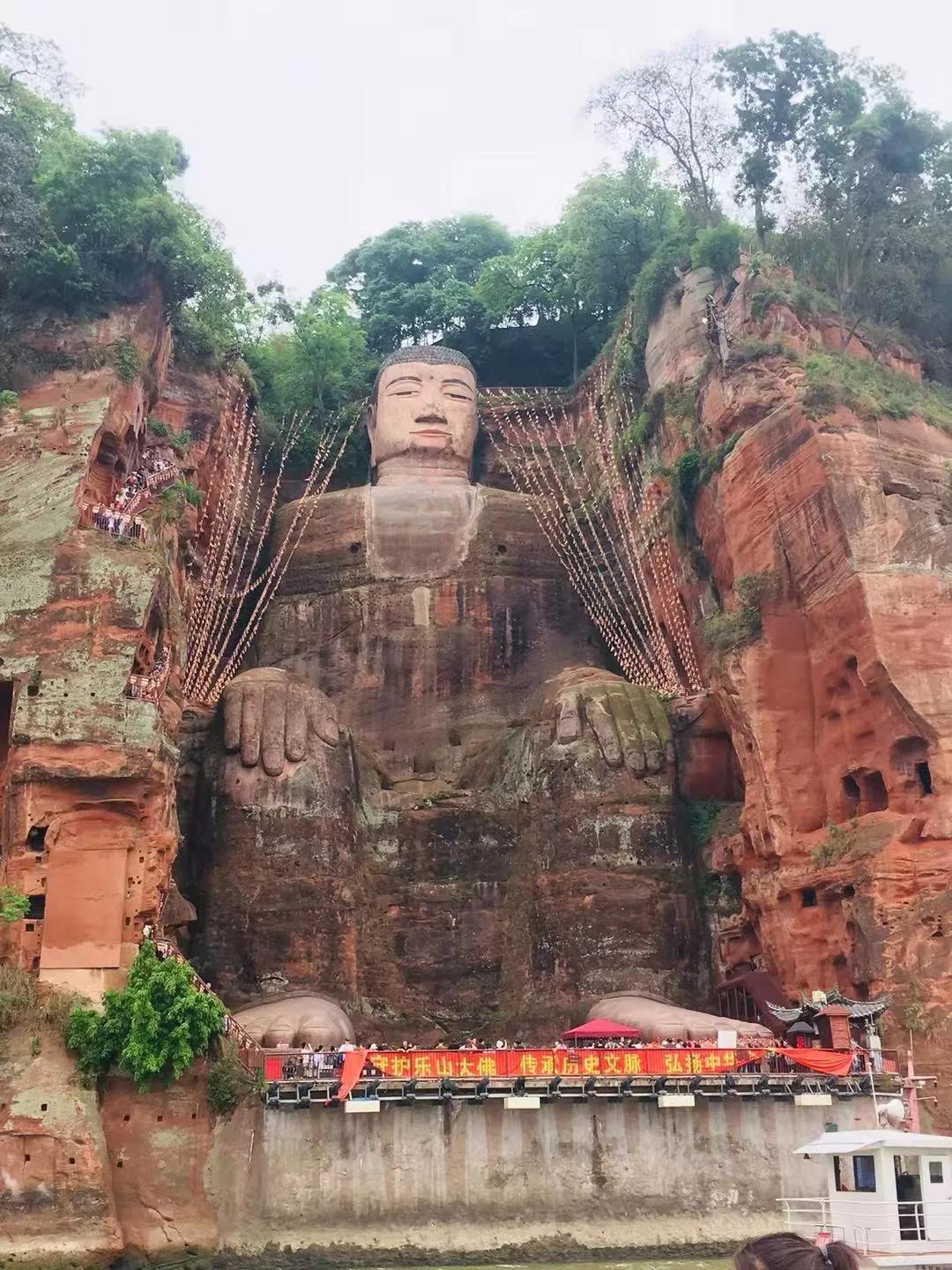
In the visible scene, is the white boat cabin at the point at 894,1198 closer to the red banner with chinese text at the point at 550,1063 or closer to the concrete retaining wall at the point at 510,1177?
the concrete retaining wall at the point at 510,1177

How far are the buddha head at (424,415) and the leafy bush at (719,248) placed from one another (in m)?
7.69

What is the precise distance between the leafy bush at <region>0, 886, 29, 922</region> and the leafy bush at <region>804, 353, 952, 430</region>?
1594 cm

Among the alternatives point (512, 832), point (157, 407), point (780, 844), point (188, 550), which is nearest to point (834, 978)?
point (780, 844)

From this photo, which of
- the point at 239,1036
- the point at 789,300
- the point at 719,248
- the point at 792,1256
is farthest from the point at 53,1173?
the point at 719,248

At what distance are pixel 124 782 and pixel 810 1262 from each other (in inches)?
762

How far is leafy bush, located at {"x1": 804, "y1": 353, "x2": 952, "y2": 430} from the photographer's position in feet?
84.6

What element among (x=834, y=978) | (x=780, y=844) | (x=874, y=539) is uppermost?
(x=874, y=539)

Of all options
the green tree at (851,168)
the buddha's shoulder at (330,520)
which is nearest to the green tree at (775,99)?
the green tree at (851,168)

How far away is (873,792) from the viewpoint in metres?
24.0

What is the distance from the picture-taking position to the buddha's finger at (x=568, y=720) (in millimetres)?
27375

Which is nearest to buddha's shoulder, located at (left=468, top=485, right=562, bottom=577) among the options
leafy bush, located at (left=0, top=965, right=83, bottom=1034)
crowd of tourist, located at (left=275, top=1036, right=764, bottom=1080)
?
crowd of tourist, located at (left=275, top=1036, right=764, bottom=1080)

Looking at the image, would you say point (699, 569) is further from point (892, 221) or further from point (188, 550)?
point (188, 550)

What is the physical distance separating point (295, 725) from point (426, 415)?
39.1 feet

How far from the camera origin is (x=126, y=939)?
21.4m
